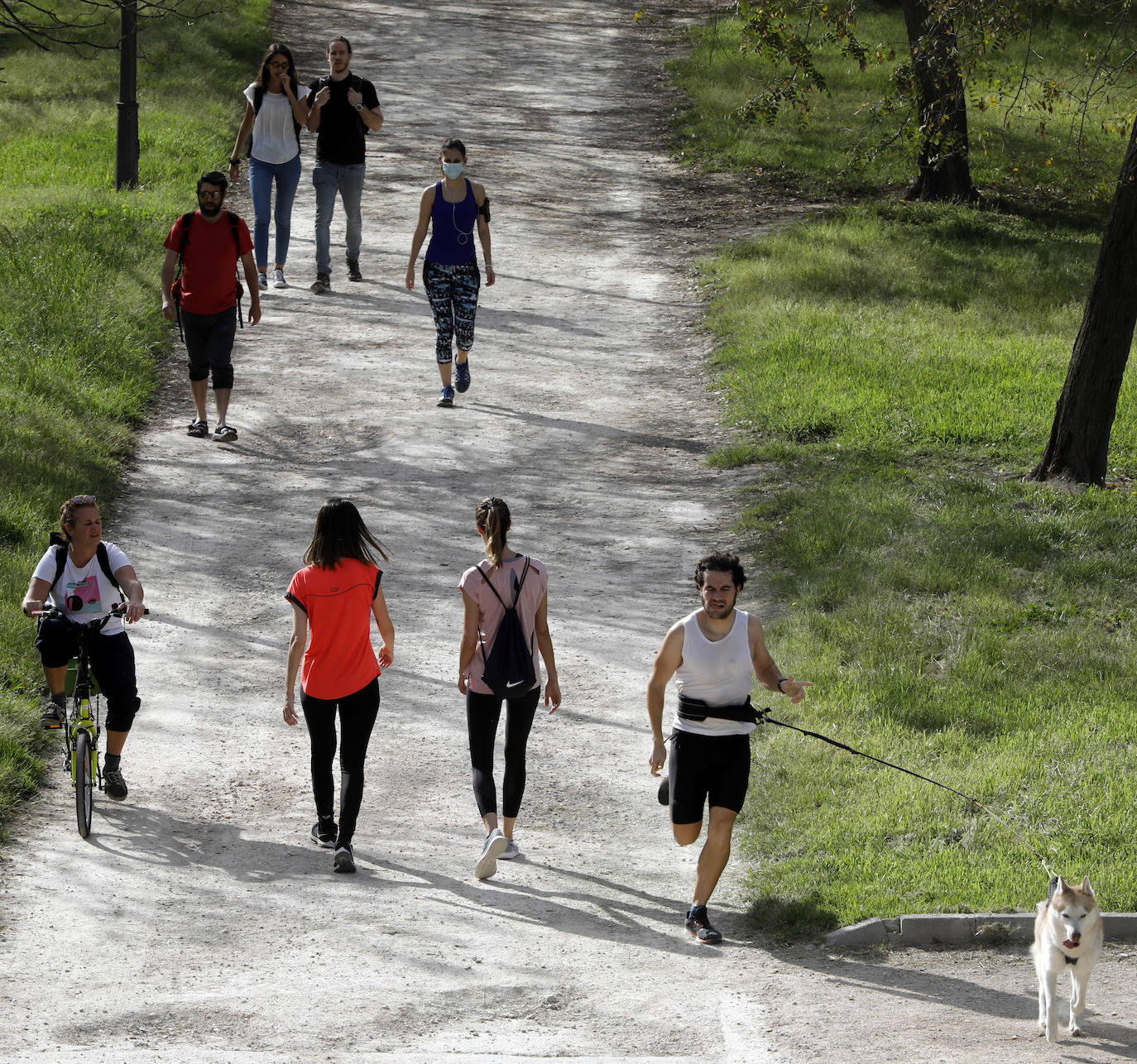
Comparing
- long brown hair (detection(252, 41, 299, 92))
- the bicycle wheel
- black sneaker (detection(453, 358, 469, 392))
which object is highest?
long brown hair (detection(252, 41, 299, 92))

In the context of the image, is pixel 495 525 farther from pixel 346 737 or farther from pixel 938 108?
pixel 938 108

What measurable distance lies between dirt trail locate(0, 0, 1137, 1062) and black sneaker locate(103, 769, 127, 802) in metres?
0.17

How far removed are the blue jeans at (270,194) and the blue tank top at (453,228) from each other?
308 centimetres

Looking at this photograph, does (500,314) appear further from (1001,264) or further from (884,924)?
(884,924)

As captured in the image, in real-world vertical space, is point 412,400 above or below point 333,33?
below

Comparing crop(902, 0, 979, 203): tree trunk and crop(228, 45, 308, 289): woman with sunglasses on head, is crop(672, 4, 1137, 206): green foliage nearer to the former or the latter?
crop(902, 0, 979, 203): tree trunk

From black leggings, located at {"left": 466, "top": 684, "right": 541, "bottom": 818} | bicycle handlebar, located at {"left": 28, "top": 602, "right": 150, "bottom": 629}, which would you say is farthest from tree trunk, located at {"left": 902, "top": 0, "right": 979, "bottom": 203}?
bicycle handlebar, located at {"left": 28, "top": 602, "right": 150, "bottom": 629}

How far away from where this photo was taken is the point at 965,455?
44.2 ft

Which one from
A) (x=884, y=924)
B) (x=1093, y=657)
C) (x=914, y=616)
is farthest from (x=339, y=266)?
(x=884, y=924)

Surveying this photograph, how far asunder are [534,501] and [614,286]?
651 cm

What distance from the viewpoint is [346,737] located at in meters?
7.19

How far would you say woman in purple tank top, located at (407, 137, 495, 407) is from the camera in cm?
1305

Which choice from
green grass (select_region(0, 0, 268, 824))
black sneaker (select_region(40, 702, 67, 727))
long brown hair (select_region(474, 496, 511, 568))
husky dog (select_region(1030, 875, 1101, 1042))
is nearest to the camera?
husky dog (select_region(1030, 875, 1101, 1042))

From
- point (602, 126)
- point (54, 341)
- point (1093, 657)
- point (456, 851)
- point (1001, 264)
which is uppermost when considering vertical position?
point (602, 126)
